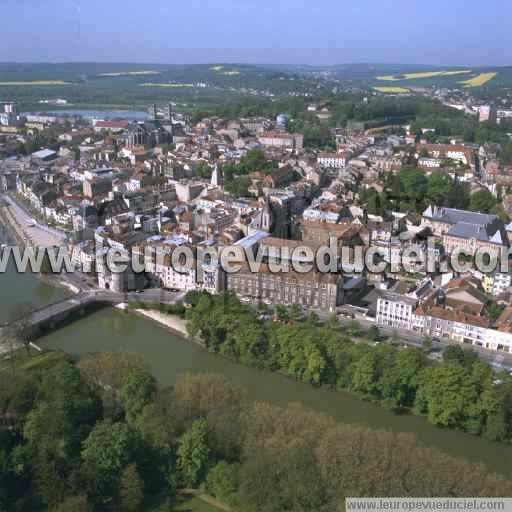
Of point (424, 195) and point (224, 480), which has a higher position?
point (424, 195)

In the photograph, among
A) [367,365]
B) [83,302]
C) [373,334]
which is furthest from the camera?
[83,302]

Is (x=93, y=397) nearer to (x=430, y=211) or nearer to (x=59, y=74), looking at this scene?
(x=430, y=211)

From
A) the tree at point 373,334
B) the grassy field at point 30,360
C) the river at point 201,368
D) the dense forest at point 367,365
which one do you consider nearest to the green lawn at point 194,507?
the river at point 201,368

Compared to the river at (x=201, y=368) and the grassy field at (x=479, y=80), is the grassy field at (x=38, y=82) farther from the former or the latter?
the river at (x=201, y=368)

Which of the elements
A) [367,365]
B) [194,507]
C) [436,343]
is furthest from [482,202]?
[194,507]

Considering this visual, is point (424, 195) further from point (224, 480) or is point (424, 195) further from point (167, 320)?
point (224, 480)

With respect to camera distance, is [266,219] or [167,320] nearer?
[167,320]

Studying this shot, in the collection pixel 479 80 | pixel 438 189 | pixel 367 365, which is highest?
pixel 479 80
